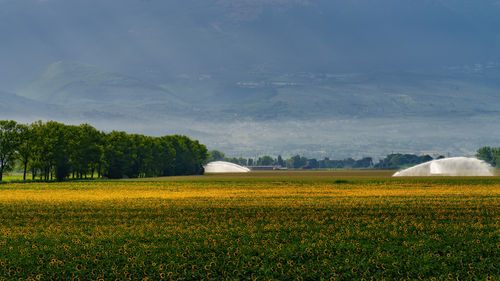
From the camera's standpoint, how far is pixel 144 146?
166 meters

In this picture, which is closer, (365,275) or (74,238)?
(365,275)

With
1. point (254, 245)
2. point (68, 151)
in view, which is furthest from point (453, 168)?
point (254, 245)

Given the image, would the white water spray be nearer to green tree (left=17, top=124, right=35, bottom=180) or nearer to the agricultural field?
green tree (left=17, top=124, right=35, bottom=180)

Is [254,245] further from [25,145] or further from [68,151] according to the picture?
[25,145]

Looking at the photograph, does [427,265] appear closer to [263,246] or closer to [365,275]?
[365,275]

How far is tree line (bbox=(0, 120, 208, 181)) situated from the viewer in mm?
123688

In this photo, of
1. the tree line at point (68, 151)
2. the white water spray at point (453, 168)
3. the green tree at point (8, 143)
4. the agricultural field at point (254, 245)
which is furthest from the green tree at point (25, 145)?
the white water spray at point (453, 168)

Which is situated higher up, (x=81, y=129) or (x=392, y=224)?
(x=81, y=129)

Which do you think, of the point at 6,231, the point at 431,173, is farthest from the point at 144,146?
the point at 6,231

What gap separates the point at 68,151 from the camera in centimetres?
12912

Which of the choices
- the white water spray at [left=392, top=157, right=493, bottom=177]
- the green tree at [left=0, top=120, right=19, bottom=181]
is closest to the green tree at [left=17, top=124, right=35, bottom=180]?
the green tree at [left=0, top=120, right=19, bottom=181]

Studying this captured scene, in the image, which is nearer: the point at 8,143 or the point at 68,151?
the point at 8,143

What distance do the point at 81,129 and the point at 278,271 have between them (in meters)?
134

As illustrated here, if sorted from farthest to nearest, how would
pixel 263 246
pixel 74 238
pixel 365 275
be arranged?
pixel 74 238
pixel 263 246
pixel 365 275
